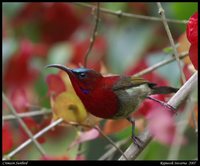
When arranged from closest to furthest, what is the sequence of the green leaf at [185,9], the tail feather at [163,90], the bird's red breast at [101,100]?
the bird's red breast at [101,100], the tail feather at [163,90], the green leaf at [185,9]

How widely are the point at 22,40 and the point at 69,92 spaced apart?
75.7 inches

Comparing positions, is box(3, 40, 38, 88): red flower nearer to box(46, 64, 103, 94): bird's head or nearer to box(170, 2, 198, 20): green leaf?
box(170, 2, 198, 20): green leaf

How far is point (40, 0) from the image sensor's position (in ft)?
15.3

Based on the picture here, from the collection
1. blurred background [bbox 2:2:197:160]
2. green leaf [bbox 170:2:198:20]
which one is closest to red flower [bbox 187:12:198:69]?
green leaf [bbox 170:2:198:20]

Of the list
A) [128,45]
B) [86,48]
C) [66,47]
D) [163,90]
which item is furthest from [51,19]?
[163,90]

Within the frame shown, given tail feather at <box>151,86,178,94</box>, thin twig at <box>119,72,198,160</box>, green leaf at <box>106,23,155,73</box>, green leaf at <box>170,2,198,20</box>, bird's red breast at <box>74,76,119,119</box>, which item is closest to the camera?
thin twig at <box>119,72,198,160</box>

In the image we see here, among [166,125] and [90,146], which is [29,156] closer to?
[90,146]

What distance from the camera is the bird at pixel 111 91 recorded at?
2912mm

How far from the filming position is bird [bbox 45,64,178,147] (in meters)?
2.91

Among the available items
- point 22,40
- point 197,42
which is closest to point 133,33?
point 22,40

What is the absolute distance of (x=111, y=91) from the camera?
307cm

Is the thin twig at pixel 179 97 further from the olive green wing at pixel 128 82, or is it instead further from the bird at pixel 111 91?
the olive green wing at pixel 128 82

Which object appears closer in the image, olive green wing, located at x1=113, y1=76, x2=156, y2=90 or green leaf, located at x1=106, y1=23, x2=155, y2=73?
olive green wing, located at x1=113, y1=76, x2=156, y2=90

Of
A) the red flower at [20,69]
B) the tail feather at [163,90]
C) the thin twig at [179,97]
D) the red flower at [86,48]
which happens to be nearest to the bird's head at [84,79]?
the tail feather at [163,90]
